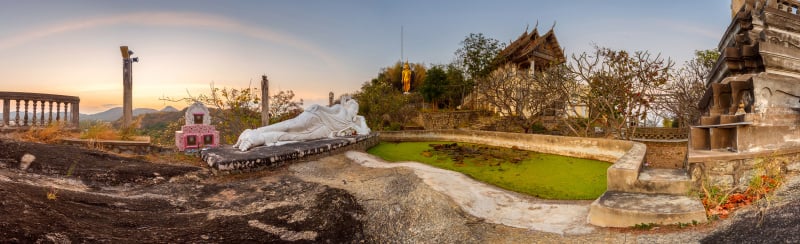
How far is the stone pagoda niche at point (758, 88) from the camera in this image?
14.7 feet

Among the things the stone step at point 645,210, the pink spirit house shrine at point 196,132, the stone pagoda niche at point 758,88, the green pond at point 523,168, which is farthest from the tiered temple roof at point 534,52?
the stone step at point 645,210

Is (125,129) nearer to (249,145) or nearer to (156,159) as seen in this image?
(156,159)

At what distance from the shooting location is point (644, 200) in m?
4.12

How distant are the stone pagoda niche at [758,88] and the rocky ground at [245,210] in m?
0.87

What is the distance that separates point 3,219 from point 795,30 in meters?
8.92

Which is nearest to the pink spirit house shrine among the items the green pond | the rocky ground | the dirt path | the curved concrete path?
the dirt path

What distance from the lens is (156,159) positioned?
24.2 ft

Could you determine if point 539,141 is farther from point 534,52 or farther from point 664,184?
point 534,52

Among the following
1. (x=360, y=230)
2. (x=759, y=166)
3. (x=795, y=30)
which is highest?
(x=795, y=30)

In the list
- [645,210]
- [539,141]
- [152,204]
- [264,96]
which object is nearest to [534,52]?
[539,141]

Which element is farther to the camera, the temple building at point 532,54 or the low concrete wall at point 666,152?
the temple building at point 532,54

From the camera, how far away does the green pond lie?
19.4ft

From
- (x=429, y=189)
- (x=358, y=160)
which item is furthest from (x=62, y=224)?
(x=358, y=160)

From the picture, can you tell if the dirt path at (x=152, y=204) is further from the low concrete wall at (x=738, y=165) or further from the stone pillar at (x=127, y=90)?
the stone pillar at (x=127, y=90)
